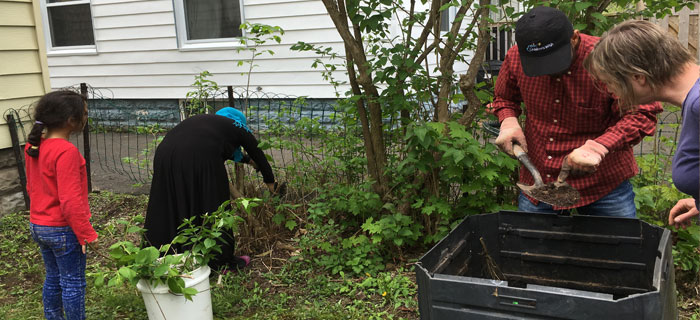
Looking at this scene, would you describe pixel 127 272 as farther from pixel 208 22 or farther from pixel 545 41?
pixel 208 22

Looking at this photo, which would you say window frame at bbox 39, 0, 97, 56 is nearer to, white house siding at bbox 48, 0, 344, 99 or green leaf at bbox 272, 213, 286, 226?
white house siding at bbox 48, 0, 344, 99

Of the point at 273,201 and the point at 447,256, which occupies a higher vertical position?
the point at 447,256

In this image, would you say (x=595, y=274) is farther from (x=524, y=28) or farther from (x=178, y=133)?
(x=178, y=133)

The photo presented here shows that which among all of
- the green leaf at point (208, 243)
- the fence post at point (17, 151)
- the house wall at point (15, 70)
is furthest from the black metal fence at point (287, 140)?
the green leaf at point (208, 243)

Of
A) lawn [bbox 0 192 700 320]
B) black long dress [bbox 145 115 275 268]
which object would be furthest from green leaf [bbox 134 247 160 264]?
black long dress [bbox 145 115 275 268]

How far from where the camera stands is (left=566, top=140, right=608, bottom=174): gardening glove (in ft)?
6.71

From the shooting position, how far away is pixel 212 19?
8.86 meters

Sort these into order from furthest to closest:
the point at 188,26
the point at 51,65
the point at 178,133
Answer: the point at 51,65, the point at 188,26, the point at 178,133

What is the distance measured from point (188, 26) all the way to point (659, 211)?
298 inches

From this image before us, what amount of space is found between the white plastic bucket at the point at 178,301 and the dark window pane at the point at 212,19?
6.12 meters

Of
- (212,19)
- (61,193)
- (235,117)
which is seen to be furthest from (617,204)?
(212,19)

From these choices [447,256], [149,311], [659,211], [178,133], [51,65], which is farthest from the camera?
[51,65]

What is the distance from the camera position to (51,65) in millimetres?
10398

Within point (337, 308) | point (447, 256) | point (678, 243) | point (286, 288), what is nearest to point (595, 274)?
point (447, 256)
